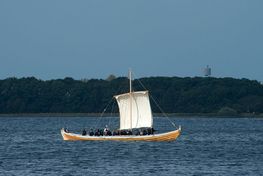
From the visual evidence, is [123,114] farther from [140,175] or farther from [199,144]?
[140,175]

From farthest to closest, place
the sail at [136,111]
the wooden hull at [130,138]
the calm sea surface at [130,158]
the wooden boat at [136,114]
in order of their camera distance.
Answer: the sail at [136,111]
the wooden boat at [136,114]
the wooden hull at [130,138]
the calm sea surface at [130,158]

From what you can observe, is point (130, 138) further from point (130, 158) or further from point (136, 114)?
point (130, 158)

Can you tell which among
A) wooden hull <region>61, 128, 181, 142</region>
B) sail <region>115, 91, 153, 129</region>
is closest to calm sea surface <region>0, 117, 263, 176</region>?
wooden hull <region>61, 128, 181, 142</region>

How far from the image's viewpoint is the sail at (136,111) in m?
117

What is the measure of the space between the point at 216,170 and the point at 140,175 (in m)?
7.17

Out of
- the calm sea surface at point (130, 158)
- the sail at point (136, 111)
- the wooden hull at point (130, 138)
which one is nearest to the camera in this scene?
the calm sea surface at point (130, 158)

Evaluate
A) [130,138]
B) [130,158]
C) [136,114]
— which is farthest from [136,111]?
[130,158]

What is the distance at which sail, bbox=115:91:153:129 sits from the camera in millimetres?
116812

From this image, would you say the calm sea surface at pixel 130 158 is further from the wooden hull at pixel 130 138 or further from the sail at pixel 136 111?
the sail at pixel 136 111

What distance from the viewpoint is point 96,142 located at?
11550 cm

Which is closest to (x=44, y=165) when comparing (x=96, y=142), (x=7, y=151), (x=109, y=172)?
(x=109, y=172)

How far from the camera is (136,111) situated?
11738 cm

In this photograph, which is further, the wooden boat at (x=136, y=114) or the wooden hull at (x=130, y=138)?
the wooden boat at (x=136, y=114)

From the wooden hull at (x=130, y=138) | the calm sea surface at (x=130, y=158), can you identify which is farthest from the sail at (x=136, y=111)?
the calm sea surface at (x=130, y=158)
